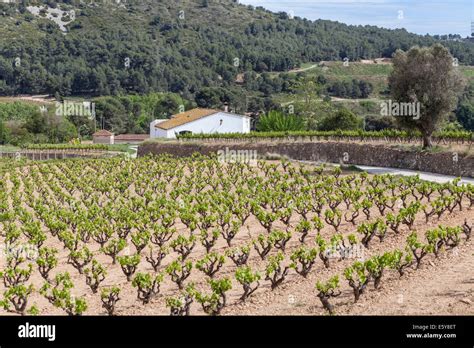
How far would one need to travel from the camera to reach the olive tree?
4162cm

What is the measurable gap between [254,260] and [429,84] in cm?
2573

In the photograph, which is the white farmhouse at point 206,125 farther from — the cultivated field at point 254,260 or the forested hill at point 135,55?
the forested hill at point 135,55

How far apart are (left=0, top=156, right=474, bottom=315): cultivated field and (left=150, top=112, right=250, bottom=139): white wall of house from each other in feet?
124

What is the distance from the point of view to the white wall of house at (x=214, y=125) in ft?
240

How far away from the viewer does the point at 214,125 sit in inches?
2901

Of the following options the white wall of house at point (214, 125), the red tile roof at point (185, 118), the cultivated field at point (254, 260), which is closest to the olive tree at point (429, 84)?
the cultivated field at point (254, 260)

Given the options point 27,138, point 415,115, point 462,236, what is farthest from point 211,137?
point 462,236
